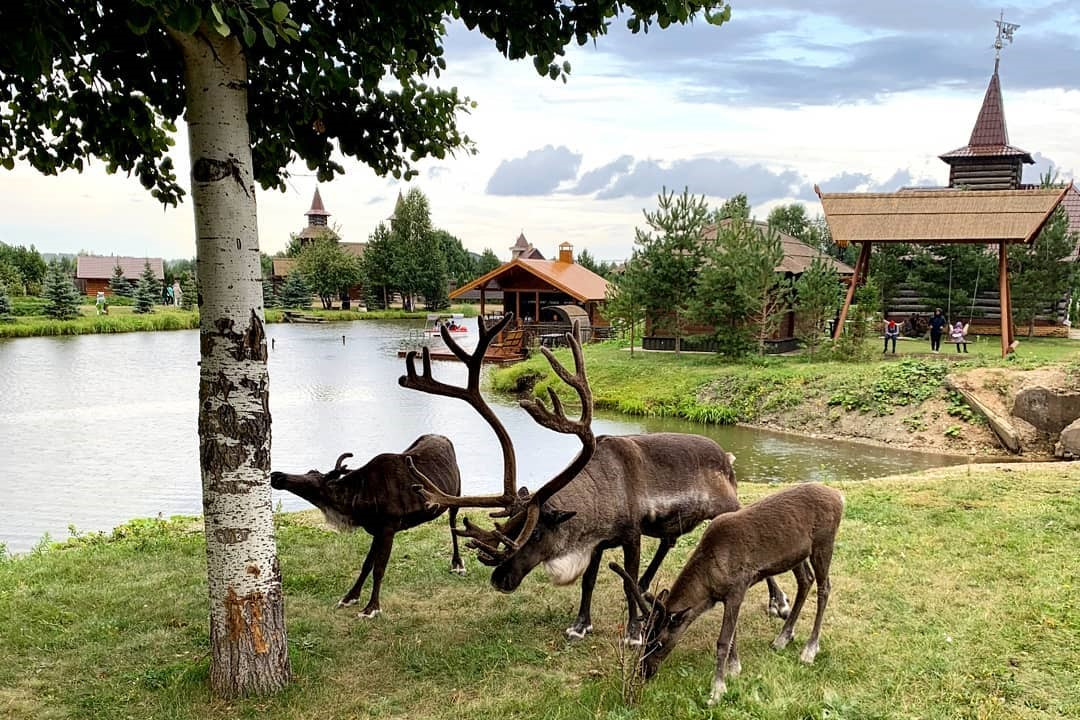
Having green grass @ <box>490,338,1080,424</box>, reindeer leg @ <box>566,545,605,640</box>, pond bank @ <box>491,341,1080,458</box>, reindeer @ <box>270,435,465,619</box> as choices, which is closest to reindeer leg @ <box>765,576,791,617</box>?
reindeer leg @ <box>566,545,605,640</box>

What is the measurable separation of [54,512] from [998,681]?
518 inches

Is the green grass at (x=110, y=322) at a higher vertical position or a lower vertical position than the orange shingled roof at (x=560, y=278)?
lower

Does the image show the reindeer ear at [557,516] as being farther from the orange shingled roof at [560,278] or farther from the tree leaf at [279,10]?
the orange shingled roof at [560,278]

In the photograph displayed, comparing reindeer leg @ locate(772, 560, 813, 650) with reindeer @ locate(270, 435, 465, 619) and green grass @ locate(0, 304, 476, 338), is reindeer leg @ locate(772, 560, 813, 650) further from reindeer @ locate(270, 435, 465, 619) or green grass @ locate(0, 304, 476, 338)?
green grass @ locate(0, 304, 476, 338)

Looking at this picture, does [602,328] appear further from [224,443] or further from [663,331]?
[224,443]

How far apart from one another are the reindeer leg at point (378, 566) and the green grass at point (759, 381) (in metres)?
15.5

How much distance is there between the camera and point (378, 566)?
6395 mm

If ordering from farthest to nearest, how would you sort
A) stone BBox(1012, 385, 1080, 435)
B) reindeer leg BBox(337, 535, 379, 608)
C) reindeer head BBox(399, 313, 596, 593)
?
stone BBox(1012, 385, 1080, 435), reindeer leg BBox(337, 535, 379, 608), reindeer head BBox(399, 313, 596, 593)

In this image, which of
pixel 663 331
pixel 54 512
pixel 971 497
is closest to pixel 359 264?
pixel 663 331

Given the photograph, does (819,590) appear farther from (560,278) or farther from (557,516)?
(560,278)

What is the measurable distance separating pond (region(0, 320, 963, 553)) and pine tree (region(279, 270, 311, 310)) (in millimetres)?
34778

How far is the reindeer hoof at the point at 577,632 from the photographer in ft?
19.3

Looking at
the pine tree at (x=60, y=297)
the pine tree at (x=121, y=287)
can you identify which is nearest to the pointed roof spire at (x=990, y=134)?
the pine tree at (x=60, y=297)

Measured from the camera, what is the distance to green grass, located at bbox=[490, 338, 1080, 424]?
2069 cm
